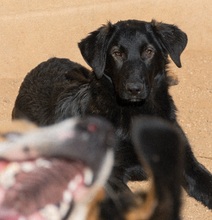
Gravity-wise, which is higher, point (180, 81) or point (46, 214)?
point (46, 214)

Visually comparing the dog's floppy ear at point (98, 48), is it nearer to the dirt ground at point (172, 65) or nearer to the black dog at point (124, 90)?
the black dog at point (124, 90)

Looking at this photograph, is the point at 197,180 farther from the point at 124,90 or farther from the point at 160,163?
the point at 160,163

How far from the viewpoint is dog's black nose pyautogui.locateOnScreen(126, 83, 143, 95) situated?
4.83m

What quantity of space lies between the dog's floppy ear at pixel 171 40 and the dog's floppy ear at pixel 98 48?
0.37 meters

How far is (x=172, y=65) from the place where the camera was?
A: 22.4 feet

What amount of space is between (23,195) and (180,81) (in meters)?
4.72

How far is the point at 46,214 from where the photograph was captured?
1977 millimetres

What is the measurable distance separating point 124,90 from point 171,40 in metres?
0.68

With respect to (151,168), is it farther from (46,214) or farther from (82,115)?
(82,115)

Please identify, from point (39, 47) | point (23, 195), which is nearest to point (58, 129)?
point (23, 195)

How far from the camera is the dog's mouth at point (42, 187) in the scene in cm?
198

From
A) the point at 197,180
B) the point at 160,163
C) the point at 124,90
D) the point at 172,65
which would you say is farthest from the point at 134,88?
the point at 160,163

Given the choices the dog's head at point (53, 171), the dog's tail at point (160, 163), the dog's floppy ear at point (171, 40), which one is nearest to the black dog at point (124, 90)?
the dog's floppy ear at point (171, 40)

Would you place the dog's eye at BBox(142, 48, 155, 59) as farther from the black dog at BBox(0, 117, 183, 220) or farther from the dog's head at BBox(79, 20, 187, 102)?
the black dog at BBox(0, 117, 183, 220)
